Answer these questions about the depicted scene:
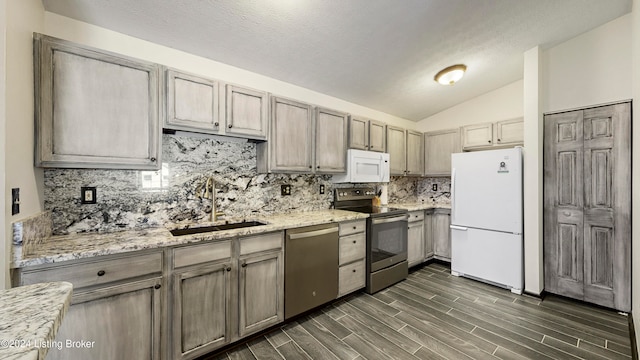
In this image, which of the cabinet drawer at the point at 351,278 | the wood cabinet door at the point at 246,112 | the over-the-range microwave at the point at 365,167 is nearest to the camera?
the wood cabinet door at the point at 246,112

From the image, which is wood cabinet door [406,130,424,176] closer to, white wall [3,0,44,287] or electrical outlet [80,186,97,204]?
electrical outlet [80,186,97,204]

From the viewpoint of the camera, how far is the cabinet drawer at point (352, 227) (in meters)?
2.78

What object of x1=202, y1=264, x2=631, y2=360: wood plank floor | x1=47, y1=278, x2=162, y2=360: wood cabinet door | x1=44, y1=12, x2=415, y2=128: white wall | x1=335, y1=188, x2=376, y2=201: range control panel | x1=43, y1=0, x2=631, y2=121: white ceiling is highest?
x1=43, y1=0, x2=631, y2=121: white ceiling

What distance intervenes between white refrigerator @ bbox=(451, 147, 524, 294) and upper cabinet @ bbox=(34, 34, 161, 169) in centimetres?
356

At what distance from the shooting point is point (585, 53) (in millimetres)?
2830

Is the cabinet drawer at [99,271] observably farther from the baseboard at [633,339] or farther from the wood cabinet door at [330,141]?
the baseboard at [633,339]

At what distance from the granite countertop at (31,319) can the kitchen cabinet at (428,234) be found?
3991 millimetres

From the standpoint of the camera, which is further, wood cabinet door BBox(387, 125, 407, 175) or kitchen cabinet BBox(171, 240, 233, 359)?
wood cabinet door BBox(387, 125, 407, 175)

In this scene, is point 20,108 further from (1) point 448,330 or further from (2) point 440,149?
(2) point 440,149

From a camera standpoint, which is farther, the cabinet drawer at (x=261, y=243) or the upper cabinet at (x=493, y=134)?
the upper cabinet at (x=493, y=134)

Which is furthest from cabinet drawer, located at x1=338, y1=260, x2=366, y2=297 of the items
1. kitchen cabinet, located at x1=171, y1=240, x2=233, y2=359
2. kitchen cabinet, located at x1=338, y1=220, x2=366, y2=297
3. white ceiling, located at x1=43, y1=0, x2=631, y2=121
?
white ceiling, located at x1=43, y1=0, x2=631, y2=121

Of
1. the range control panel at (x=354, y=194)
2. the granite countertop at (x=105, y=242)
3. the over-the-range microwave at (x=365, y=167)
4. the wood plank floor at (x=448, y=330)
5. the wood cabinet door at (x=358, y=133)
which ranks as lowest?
the wood plank floor at (x=448, y=330)

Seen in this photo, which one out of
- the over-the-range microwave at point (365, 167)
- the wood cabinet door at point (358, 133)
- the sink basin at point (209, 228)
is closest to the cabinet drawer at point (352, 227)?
the over-the-range microwave at point (365, 167)

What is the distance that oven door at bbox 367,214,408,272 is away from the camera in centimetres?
300
